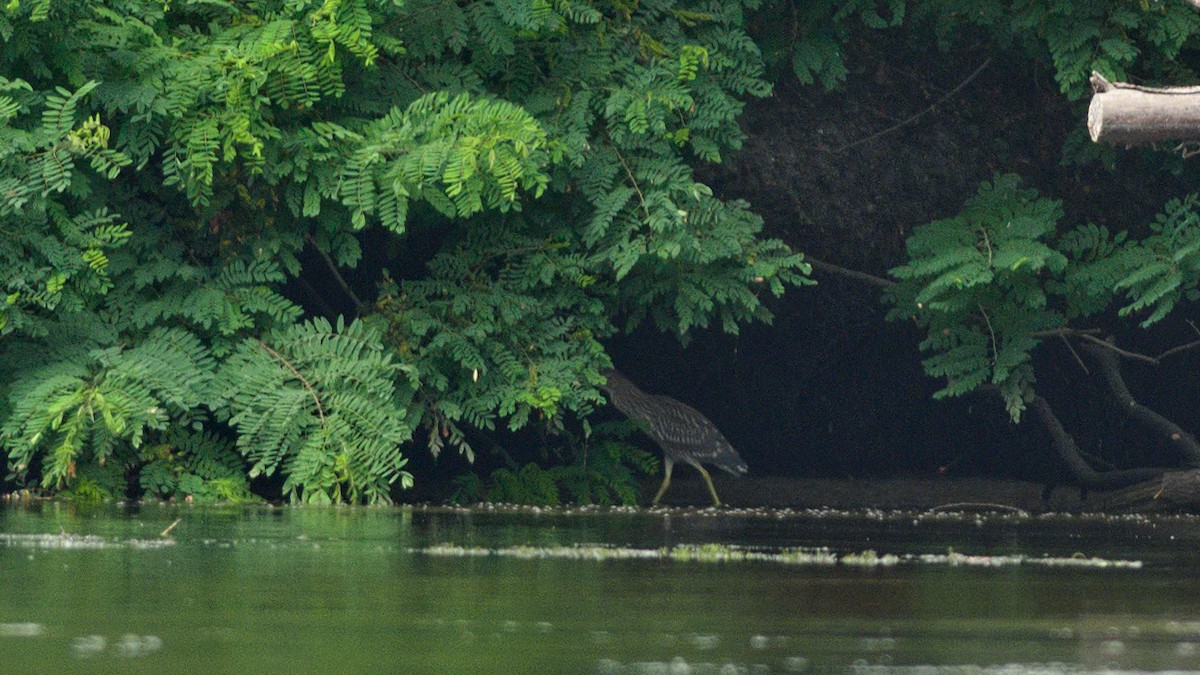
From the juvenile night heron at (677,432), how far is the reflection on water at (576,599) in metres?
3.75

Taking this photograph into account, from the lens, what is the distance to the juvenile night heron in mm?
12570

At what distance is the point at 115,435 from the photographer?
1007 cm

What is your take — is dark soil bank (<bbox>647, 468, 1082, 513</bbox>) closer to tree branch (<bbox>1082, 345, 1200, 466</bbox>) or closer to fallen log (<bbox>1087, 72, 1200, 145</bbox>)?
tree branch (<bbox>1082, 345, 1200, 466</bbox>)

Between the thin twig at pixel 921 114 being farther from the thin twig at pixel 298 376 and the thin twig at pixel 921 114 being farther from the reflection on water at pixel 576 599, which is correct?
the reflection on water at pixel 576 599

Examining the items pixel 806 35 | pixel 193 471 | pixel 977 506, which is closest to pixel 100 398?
pixel 193 471

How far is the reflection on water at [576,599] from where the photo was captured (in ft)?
13.2

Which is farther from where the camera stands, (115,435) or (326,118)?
(326,118)

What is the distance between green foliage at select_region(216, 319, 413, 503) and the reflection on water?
1267 millimetres

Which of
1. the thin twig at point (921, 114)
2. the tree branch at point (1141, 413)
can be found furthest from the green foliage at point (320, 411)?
the tree branch at point (1141, 413)

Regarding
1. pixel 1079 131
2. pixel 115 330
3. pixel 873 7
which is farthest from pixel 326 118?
pixel 1079 131

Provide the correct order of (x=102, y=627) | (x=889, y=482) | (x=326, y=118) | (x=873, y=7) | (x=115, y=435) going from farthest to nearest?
(x=889, y=482), (x=873, y=7), (x=326, y=118), (x=115, y=435), (x=102, y=627)

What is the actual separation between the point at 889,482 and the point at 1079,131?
10.3 feet

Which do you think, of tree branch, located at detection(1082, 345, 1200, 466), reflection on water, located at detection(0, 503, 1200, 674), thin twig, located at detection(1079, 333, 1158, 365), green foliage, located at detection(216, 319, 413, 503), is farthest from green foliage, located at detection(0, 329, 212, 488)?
tree branch, located at detection(1082, 345, 1200, 466)

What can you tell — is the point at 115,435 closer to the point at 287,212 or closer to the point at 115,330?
the point at 115,330
